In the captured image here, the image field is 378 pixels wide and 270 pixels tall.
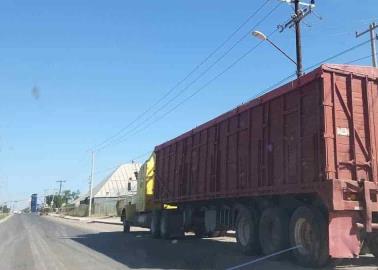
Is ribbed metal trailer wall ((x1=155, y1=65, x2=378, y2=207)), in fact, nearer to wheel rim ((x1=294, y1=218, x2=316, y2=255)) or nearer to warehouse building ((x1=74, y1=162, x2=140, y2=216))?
A: wheel rim ((x1=294, y1=218, x2=316, y2=255))

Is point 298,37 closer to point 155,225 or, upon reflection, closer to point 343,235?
point 155,225

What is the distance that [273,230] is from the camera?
43.5 feet

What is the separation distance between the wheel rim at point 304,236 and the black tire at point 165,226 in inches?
432

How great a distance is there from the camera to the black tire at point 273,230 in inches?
500

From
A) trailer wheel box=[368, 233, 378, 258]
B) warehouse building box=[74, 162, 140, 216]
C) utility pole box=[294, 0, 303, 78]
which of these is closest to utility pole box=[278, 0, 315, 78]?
utility pole box=[294, 0, 303, 78]

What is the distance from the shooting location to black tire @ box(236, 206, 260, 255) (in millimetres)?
14211

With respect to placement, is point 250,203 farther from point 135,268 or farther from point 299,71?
point 299,71

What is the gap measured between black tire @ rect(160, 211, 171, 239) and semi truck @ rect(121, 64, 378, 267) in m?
5.32

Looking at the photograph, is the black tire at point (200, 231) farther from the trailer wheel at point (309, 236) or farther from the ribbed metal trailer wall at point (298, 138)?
the trailer wheel at point (309, 236)

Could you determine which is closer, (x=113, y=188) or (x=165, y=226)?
(x=165, y=226)

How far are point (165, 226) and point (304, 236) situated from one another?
11429 mm

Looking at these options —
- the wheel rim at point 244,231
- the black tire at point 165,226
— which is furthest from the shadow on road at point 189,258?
the black tire at point 165,226

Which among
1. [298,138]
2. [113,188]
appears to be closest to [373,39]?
[298,138]

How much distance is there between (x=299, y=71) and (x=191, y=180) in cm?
627
